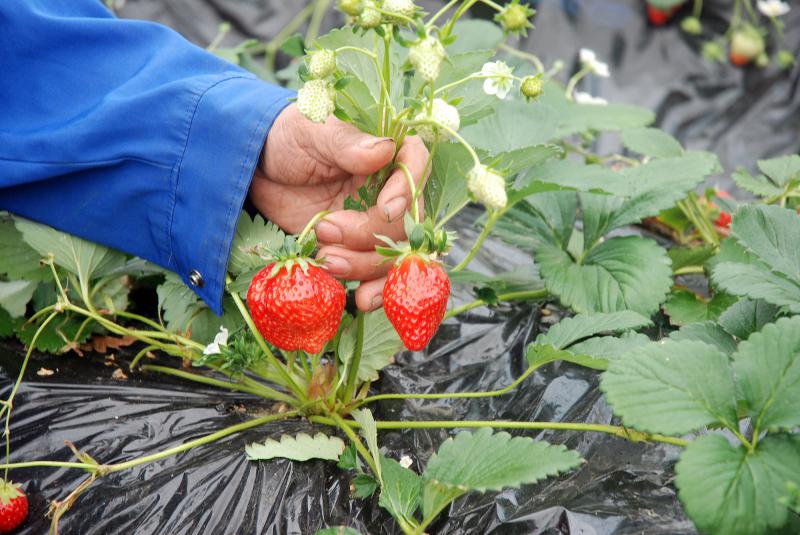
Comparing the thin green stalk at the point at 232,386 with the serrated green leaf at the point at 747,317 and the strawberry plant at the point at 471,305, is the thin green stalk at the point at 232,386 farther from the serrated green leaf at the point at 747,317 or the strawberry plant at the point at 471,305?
the serrated green leaf at the point at 747,317

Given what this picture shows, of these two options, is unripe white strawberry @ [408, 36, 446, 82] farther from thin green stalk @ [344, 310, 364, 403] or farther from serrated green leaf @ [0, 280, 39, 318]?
serrated green leaf @ [0, 280, 39, 318]

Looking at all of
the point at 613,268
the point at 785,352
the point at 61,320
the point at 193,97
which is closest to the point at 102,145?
the point at 193,97

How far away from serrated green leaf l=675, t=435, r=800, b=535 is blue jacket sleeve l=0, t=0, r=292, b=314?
59 cm

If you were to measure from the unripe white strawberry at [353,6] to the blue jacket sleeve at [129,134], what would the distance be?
0.91 ft

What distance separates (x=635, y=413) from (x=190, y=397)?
615 mm

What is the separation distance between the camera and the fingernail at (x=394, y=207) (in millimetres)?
800

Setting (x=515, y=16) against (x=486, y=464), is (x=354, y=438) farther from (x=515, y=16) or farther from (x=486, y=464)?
(x=515, y=16)

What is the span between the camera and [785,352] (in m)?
0.66

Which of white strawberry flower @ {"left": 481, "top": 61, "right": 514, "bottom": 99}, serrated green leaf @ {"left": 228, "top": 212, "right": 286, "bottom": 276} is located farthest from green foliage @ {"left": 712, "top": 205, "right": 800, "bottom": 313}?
serrated green leaf @ {"left": 228, "top": 212, "right": 286, "bottom": 276}

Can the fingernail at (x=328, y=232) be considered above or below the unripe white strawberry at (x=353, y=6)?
below

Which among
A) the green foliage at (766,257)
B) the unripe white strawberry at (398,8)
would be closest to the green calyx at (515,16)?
the unripe white strawberry at (398,8)

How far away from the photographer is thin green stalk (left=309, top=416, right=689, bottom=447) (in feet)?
2.62

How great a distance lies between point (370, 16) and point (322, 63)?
0.06 metres

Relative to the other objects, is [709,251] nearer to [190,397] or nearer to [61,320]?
[190,397]
